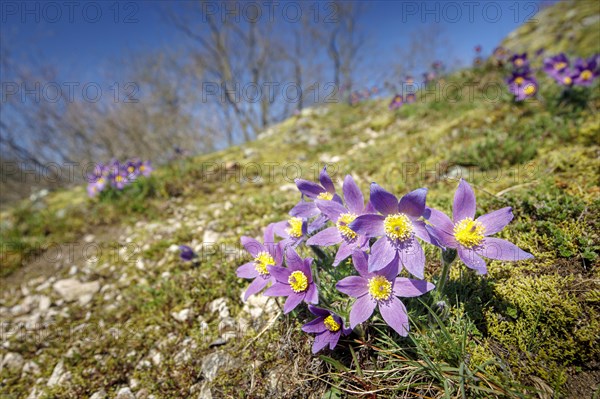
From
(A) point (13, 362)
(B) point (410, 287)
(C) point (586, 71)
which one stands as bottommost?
(A) point (13, 362)

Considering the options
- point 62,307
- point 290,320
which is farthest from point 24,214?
point 290,320

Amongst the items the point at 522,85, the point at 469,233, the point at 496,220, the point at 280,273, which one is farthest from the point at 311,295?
the point at 522,85

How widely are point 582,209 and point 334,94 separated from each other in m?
11.2

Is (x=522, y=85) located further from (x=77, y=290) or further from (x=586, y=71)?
(x=77, y=290)

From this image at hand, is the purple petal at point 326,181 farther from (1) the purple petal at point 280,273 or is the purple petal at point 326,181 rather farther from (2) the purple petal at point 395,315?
(2) the purple petal at point 395,315

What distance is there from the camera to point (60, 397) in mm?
2186

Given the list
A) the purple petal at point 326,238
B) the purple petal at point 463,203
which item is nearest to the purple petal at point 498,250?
the purple petal at point 463,203

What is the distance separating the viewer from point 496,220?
1.48 meters

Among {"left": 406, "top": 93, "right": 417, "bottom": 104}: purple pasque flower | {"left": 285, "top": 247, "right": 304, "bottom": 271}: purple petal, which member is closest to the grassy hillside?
{"left": 285, "top": 247, "right": 304, "bottom": 271}: purple petal

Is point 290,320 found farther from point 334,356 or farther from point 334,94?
point 334,94

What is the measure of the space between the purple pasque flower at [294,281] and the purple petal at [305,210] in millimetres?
215

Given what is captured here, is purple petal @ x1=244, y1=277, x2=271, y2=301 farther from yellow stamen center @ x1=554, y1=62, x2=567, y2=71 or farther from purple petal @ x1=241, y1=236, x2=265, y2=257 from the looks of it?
yellow stamen center @ x1=554, y1=62, x2=567, y2=71

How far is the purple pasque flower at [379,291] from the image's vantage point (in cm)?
141

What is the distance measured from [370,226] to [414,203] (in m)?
0.21
